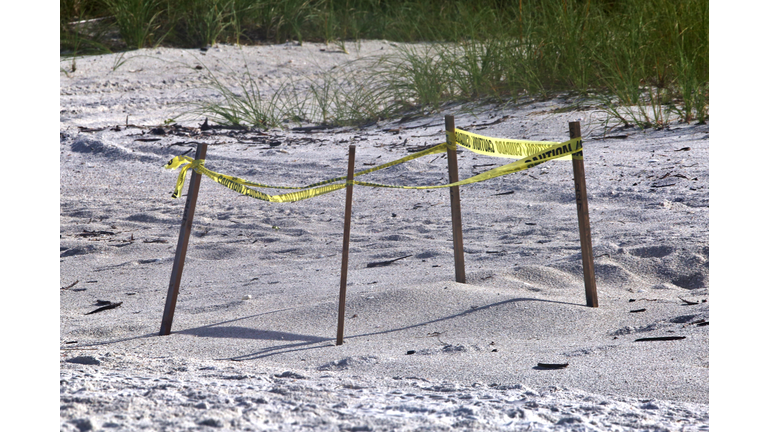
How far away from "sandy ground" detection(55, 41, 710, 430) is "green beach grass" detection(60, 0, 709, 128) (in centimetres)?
43

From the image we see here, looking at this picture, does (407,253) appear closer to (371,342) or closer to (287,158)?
(371,342)

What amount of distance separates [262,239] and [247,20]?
8.33 metres

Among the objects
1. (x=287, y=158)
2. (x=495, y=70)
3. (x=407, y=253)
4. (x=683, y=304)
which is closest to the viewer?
(x=683, y=304)

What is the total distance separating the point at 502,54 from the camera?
8492 mm

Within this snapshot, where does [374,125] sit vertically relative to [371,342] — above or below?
above

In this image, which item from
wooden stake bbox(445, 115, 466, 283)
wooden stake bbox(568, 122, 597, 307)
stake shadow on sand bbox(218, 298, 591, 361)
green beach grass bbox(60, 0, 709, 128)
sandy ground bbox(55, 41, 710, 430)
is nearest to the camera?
sandy ground bbox(55, 41, 710, 430)

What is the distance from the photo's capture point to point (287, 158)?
7.22 meters

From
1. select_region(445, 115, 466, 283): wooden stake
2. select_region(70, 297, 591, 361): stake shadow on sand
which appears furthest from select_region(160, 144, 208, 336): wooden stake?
select_region(445, 115, 466, 283): wooden stake

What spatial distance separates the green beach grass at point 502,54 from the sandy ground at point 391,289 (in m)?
0.43

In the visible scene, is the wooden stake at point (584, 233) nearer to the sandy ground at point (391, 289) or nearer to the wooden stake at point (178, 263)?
the sandy ground at point (391, 289)

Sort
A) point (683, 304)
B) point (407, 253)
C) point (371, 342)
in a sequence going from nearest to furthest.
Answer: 1. point (371, 342)
2. point (683, 304)
3. point (407, 253)

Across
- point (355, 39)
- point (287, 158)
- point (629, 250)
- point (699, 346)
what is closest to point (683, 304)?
point (699, 346)

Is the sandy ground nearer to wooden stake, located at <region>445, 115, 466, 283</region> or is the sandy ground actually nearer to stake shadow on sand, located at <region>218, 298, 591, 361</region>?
stake shadow on sand, located at <region>218, 298, 591, 361</region>

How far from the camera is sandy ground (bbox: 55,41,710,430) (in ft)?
6.63
